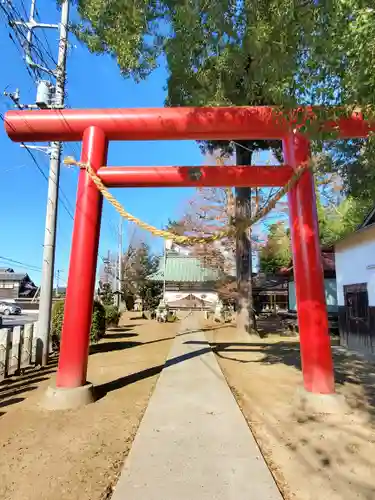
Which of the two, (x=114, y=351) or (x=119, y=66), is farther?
(x=114, y=351)

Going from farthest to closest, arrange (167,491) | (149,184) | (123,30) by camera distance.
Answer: (149,184) < (123,30) < (167,491)

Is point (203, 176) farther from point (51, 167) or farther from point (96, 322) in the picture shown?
point (96, 322)

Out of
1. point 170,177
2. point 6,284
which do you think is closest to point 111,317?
point 170,177

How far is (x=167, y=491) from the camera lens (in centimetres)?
279

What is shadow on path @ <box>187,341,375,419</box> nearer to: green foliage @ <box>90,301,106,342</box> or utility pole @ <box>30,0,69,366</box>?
green foliage @ <box>90,301,106,342</box>

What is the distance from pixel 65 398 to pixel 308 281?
13.0 ft

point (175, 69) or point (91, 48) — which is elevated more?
point (91, 48)

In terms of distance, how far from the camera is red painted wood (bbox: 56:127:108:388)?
17.9 ft

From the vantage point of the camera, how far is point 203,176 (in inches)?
241

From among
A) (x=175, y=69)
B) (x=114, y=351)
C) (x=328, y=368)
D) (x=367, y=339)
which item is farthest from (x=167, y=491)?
(x=367, y=339)

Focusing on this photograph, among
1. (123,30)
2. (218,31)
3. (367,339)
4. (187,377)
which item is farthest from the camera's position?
(367,339)

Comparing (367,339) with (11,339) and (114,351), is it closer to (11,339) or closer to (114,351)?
(114,351)

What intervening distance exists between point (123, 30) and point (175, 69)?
0.83 meters

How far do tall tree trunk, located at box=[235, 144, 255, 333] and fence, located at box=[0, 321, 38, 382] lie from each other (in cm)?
836
